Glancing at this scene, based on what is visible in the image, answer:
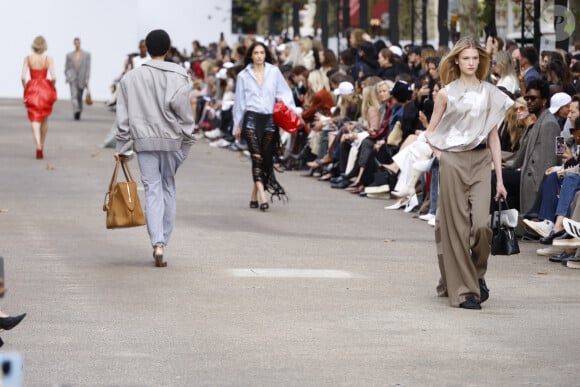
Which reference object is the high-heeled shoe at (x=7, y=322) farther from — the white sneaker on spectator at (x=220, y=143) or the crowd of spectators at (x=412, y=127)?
the white sneaker on spectator at (x=220, y=143)

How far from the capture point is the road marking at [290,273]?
11.3 metres

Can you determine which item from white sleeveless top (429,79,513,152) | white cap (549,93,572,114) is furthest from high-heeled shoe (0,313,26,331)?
white cap (549,93,572,114)

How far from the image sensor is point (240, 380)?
7.36m

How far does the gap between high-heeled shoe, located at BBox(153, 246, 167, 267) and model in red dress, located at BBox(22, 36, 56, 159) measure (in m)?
12.8

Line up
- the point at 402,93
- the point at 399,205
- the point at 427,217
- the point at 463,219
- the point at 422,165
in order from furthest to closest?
the point at 402,93
the point at 399,205
the point at 422,165
the point at 427,217
the point at 463,219

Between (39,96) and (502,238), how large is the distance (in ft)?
51.2

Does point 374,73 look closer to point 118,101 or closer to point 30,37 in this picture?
point 118,101

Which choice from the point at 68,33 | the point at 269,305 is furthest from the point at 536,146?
the point at 68,33

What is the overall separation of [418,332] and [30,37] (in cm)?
4303

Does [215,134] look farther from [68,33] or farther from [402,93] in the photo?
[68,33]

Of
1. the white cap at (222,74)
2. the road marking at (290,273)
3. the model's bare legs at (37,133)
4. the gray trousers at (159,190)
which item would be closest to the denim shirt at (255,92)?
the gray trousers at (159,190)

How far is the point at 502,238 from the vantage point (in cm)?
1011

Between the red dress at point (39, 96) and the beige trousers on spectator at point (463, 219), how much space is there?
49.8ft

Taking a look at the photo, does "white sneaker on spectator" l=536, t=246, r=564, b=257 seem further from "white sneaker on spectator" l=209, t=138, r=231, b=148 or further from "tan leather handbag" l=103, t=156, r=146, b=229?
"white sneaker on spectator" l=209, t=138, r=231, b=148
